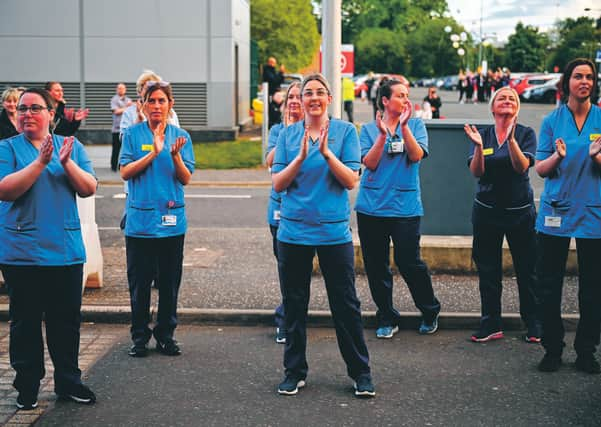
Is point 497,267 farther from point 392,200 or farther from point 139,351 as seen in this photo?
point 139,351

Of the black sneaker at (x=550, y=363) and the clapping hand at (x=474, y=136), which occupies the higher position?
the clapping hand at (x=474, y=136)

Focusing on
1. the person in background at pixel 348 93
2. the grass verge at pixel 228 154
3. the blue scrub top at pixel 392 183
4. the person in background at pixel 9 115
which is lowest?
the grass verge at pixel 228 154

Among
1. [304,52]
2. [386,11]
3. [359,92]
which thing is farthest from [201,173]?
[386,11]

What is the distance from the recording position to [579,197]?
20.3ft

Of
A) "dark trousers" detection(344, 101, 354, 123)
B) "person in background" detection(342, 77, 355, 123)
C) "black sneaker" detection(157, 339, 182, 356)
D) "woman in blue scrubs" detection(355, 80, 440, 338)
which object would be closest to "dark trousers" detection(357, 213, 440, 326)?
"woman in blue scrubs" detection(355, 80, 440, 338)

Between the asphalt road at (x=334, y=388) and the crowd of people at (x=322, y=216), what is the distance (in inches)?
6.4

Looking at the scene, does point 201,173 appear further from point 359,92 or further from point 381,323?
point 359,92

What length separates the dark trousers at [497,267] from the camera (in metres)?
6.97

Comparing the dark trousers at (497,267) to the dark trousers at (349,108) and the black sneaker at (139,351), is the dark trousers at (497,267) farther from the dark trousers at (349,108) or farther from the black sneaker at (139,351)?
the dark trousers at (349,108)

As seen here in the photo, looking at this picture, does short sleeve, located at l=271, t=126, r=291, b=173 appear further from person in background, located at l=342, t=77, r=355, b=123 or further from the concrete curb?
person in background, located at l=342, t=77, r=355, b=123

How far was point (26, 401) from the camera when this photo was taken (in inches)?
216

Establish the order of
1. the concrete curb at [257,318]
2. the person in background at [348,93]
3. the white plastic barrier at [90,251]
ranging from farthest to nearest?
the person in background at [348,93] < the white plastic barrier at [90,251] < the concrete curb at [257,318]

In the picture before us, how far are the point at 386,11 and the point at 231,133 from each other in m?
115

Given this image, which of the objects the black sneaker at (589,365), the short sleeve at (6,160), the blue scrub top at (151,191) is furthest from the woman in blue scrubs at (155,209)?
the black sneaker at (589,365)
